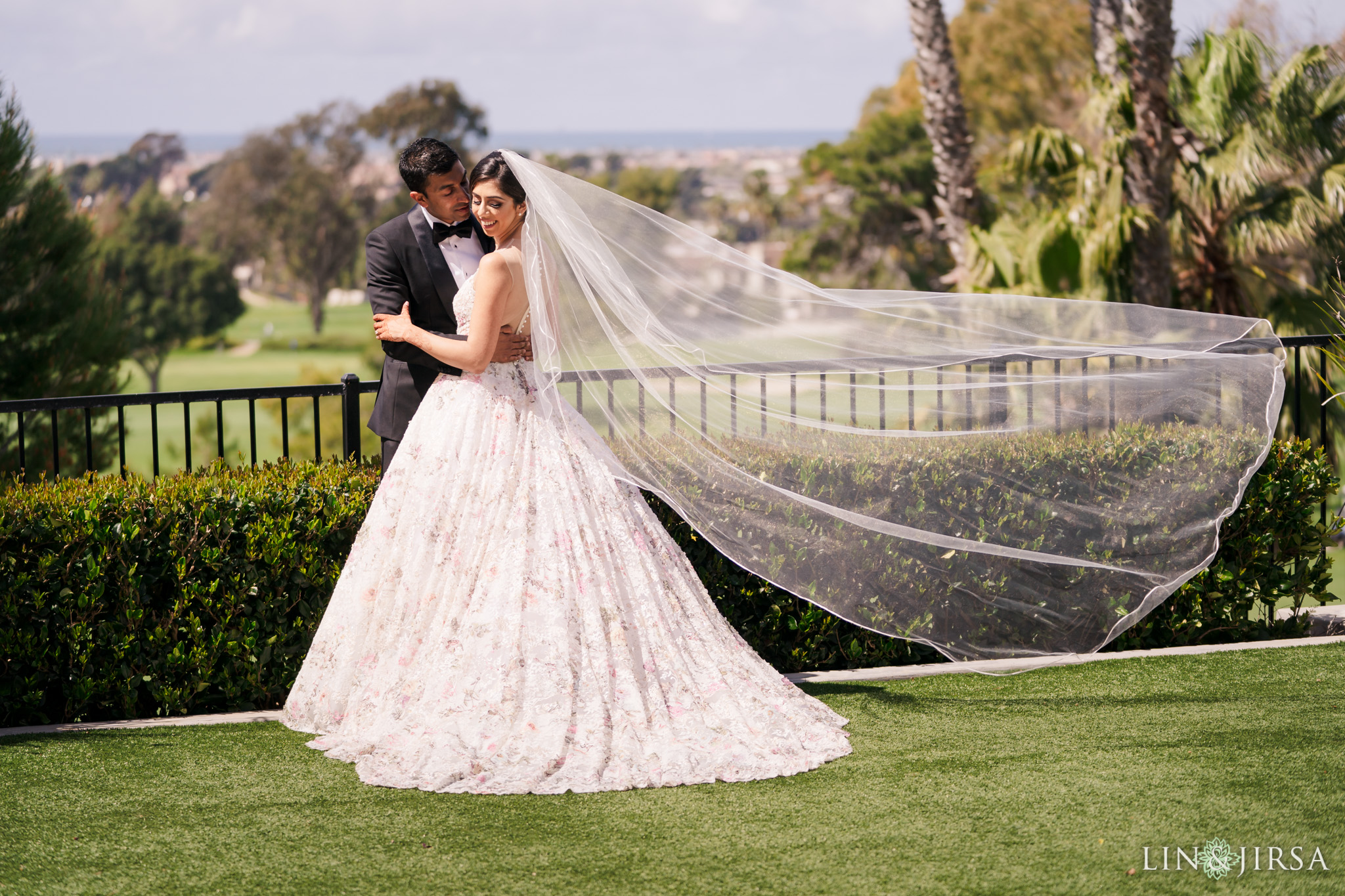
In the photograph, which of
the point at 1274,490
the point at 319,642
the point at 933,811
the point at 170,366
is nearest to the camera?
the point at 933,811

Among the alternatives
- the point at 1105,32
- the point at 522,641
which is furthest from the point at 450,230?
the point at 1105,32

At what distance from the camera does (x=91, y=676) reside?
4.31 m

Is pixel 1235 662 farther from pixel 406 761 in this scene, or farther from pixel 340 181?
pixel 340 181

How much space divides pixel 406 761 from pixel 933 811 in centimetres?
152

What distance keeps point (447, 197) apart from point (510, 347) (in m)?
0.58

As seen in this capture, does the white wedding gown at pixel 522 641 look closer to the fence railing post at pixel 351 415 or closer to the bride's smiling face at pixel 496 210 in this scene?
the bride's smiling face at pixel 496 210

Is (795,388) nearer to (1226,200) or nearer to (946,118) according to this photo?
(1226,200)

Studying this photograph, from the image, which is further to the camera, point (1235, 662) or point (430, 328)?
point (1235, 662)

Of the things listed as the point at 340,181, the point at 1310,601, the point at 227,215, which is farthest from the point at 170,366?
the point at 1310,601

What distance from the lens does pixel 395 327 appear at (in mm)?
4059

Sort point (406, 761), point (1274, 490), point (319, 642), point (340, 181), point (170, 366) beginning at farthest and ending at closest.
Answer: point (170, 366)
point (340, 181)
point (1274, 490)
point (319, 642)
point (406, 761)

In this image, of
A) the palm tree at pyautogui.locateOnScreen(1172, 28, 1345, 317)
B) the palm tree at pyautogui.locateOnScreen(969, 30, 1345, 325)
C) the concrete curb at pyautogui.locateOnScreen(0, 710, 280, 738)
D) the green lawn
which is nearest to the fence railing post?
the concrete curb at pyautogui.locateOnScreen(0, 710, 280, 738)

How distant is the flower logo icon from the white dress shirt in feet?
9.30

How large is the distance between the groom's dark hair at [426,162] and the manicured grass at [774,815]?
6.27 ft
